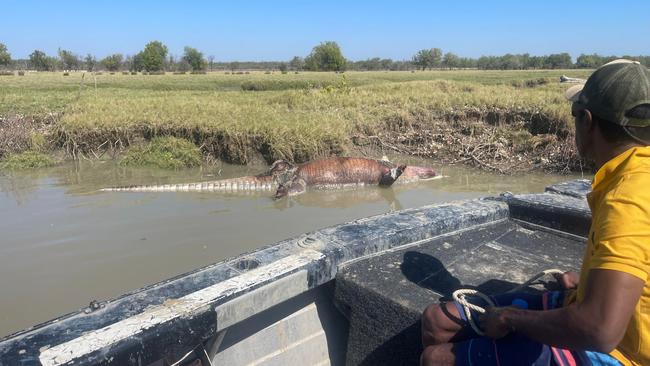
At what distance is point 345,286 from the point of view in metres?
2.42

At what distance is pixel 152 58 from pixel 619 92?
309 ft

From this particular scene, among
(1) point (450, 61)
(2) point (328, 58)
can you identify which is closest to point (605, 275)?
(2) point (328, 58)

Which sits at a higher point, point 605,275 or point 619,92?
point 619,92

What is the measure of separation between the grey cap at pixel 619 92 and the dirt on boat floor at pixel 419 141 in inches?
365

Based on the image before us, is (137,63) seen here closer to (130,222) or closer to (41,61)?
(41,61)

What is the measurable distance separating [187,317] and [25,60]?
4573 inches

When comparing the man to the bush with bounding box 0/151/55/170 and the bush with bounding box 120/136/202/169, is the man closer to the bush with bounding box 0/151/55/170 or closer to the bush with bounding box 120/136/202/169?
the bush with bounding box 120/136/202/169

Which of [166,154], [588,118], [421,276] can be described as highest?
[588,118]

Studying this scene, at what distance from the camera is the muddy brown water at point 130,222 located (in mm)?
4879

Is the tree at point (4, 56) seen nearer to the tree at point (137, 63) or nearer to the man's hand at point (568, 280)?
the tree at point (137, 63)

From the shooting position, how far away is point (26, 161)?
10.6 metres

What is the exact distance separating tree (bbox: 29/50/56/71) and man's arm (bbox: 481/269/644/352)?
341ft

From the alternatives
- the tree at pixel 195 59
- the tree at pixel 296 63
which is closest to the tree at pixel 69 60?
the tree at pixel 195 59

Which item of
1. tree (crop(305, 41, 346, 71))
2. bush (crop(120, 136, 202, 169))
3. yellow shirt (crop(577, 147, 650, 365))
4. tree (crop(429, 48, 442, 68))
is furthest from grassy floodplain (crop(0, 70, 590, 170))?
tree (crop(429, 48, 442, 68))
